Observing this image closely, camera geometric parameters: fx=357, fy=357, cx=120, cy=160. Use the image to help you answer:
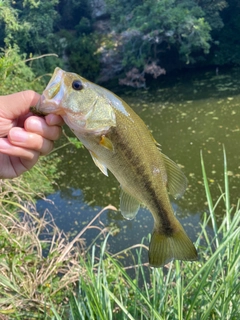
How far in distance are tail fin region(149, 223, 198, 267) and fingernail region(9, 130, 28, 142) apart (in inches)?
26.5

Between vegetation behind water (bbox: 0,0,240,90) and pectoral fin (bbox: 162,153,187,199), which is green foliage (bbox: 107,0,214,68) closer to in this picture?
vegetation behind water (bbox: 0,0,240,90)

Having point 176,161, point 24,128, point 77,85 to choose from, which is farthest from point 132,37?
point 77,85

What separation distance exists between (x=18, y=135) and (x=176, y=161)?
21.4 ft

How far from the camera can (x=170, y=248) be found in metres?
1.41

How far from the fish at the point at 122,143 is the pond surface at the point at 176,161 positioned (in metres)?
3.44

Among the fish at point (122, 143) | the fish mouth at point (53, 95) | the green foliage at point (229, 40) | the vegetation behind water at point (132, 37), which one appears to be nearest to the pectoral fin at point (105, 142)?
the fish at point (122, 143)

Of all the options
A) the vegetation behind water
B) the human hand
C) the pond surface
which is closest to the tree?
the vegetation behind water

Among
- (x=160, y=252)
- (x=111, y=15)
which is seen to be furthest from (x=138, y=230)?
(x=111, y=15)

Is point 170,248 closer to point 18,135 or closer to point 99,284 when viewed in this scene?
point 18,135

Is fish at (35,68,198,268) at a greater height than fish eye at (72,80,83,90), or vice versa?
fish eye at (72,80,83,90)

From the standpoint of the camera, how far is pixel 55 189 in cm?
750

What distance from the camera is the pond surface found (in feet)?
19.1

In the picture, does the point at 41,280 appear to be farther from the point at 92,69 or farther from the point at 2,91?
the point at 92,69

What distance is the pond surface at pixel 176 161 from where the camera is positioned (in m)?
5.83
